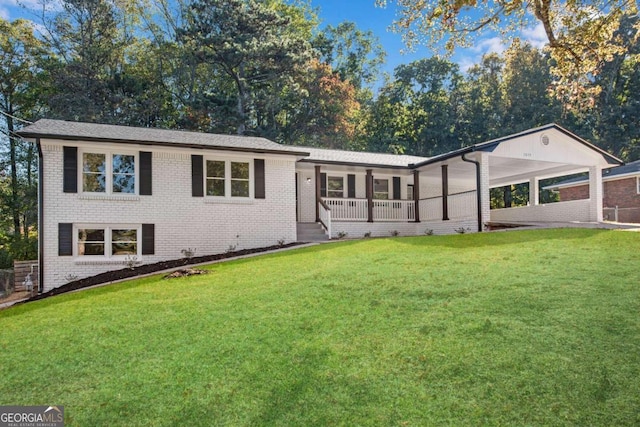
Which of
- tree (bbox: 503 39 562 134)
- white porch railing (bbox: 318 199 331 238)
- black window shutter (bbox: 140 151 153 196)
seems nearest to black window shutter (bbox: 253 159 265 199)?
white porch railing (bbox: 318 199 331 238)

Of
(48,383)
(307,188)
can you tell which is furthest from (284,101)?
(48,383)

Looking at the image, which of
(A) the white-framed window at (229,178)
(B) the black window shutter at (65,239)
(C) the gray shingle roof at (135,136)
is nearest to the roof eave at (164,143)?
(C) the gray shingle roof at (135,136)

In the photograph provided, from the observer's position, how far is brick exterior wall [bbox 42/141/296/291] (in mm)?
12250

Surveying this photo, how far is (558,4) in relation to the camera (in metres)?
12.9

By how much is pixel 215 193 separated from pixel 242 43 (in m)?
17.6

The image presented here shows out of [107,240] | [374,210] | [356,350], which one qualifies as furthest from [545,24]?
[107,240]

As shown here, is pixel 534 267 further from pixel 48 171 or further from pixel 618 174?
pixel 618 174

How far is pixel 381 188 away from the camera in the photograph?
759 inches

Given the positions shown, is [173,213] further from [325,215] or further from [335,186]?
[335,186]

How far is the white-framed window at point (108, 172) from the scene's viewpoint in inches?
504

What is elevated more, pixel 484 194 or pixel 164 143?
pixel 164 143

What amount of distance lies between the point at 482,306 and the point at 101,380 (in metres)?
4.75

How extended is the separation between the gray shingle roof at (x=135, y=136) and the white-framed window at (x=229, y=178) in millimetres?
642

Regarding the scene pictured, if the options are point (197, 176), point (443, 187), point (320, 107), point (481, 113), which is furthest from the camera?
point (481, 113)
